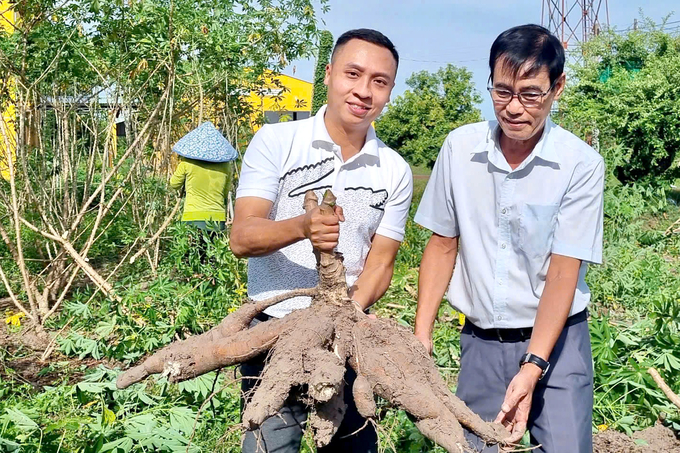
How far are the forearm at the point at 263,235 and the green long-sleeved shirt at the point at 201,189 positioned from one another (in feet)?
11.0

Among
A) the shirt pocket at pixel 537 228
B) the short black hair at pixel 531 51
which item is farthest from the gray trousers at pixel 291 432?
the short black hair at pixel 531 51

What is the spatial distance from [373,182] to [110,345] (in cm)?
287

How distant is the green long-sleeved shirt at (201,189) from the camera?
5176mm

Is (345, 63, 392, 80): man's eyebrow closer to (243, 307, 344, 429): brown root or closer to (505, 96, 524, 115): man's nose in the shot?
(505, 96, 524, 115): man's nose

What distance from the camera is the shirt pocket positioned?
1991 millimetres

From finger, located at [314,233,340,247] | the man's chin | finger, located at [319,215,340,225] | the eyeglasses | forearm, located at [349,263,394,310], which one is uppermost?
the eyeglasses

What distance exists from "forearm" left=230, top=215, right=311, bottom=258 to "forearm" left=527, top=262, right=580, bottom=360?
2.40ft

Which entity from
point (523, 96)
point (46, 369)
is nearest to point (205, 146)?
point (46, 369)

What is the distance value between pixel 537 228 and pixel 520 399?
488mm

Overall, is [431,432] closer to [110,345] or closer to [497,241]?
[497,241]

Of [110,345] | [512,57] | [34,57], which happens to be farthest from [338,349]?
[34,57]

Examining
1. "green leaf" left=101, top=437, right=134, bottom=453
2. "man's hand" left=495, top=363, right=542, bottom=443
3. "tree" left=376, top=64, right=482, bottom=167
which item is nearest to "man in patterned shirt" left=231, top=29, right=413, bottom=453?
"man's hand" left=495, top=363, right=542, bottom=443

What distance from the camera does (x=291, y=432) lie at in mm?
1985

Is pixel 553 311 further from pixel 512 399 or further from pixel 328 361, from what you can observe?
pixel 328 361
